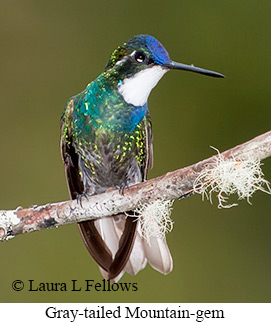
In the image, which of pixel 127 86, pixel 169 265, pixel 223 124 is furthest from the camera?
pixel 223 124

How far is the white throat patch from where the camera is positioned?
1.69 m

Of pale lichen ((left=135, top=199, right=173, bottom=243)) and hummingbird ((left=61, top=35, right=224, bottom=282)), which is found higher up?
hummingbird ((left=61, top=35, right=224, bottom=282))

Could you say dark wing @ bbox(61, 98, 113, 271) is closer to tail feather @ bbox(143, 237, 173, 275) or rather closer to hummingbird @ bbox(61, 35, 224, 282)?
hummingbird @ bbox(61, 35, 224, 282)

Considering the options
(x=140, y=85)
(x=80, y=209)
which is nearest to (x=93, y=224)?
(x=80, y=209)

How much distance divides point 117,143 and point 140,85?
0.86ft

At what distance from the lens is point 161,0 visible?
211cm

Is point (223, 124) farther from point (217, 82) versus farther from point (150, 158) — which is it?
point (150, 158)

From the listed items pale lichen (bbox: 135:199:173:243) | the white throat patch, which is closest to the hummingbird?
the white throat patch

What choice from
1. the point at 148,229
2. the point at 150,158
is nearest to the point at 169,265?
the point at 148,229

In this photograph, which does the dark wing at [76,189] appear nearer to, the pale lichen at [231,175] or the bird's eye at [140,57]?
the bird's eye at [140,57]

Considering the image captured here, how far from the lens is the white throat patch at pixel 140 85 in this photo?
1.69 meters

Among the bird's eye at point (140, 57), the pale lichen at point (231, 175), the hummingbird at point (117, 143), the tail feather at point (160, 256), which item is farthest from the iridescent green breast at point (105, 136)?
the pale lichen at point (231, 175)

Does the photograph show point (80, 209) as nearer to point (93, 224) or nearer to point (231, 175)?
point (93, 224)
